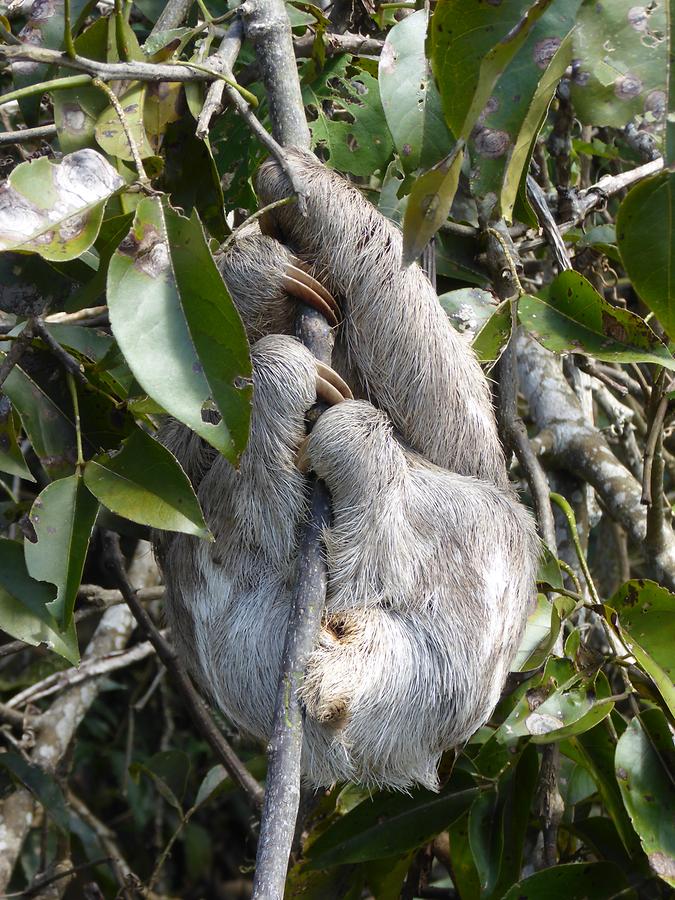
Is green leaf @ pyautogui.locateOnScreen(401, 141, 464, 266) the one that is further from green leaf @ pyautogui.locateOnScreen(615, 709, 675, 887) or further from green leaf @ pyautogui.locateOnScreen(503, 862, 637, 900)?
green leaf @ pyautogui.locateOnScreen(503, 862, 637, 900)

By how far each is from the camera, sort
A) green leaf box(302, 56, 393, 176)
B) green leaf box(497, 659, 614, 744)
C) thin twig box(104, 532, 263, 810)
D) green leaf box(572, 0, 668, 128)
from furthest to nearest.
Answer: thin twig box(104, 532, 263, 810) → green leaf box(302, 56, 393, 176) → green leaf box(497, 659, 614, 744) → green leaf box(572, 0, 668, 128)

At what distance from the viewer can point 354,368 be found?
2973mm

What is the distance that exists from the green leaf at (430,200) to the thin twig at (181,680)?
2.11 m

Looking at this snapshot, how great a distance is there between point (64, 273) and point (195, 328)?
701mm

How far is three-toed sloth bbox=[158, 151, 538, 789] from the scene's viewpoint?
2.62m

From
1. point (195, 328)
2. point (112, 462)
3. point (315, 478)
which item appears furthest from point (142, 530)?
point (195, 328)

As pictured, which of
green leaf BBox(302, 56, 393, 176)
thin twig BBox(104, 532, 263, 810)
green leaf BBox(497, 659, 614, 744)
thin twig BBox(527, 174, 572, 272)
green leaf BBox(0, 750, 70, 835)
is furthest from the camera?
green leaf BBox(0, 750, 70, 835)

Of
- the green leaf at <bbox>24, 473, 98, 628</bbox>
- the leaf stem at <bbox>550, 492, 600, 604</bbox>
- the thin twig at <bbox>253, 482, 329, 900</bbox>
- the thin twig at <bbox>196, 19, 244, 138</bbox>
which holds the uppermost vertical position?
the thin twig at <bbox>196, 19, 244, 138</bbox>

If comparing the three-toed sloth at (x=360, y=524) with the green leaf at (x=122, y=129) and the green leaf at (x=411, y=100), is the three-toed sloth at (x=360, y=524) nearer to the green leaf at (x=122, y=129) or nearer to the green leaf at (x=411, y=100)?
the green leaf at (x=411, y=100)

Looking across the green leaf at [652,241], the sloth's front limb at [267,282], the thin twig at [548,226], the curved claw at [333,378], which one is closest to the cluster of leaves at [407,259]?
the green leaf at [652,241]

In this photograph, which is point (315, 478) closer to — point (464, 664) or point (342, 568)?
point (342, 568)

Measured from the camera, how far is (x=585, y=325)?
9.00 feet

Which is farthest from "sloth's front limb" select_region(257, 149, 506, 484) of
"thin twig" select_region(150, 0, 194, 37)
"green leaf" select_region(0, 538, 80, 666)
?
"green leaf" select_region(0, 538, 80, 666)

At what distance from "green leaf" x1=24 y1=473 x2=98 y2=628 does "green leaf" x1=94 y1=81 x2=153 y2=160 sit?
0.91 meters
